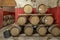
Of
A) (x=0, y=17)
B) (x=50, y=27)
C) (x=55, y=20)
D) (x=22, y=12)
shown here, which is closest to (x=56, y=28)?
(x=50, y=27)

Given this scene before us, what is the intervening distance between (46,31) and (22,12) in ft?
4.96

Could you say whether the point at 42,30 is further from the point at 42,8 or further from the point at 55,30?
the point at 42,8

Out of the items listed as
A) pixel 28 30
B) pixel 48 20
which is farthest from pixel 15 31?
pixel 48 20

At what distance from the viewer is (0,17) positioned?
7848 mm

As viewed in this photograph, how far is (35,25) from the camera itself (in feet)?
17.8

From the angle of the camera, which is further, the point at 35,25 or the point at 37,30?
the point at 35,25

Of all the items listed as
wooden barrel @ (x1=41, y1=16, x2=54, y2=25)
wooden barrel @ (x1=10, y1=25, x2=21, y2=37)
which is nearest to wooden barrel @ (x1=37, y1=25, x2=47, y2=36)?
wooden barrel @ (x1=41, y1=16, x2=54, y2=25)

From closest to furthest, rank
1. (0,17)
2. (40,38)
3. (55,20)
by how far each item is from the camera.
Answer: (40,38) → (55,20) → (0,17)

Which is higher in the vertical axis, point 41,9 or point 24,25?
point 41,9

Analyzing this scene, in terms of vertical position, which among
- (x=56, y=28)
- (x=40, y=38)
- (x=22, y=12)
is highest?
(x=22, y=12)

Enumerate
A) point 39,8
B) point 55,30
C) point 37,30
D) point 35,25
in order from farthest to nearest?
point 39,8 < point 35,25 < point 37,30 < point 55,30

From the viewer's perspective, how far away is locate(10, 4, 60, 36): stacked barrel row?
203 inches

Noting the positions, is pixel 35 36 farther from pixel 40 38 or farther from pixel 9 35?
pixel 9 35

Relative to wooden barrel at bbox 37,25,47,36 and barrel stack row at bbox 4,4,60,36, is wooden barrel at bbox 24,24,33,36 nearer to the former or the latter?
barrel stack row at bbox 4,4,60,36
